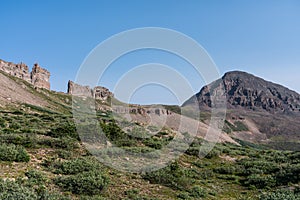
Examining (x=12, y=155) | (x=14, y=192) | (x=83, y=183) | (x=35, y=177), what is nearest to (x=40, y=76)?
(x=12, y=155)

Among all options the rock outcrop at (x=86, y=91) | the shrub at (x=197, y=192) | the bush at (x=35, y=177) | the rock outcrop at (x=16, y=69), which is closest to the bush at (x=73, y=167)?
the bush at (x=35, y=177)

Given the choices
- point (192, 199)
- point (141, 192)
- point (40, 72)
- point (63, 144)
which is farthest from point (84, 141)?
point (40, 72)

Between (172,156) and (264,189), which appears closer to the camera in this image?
(264,189)

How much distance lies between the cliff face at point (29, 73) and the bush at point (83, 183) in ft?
339

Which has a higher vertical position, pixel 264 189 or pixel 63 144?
pixel 63 144

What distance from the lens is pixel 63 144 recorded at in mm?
17422

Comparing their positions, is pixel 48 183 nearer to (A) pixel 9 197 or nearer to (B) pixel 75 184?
(B) pixel 75 184

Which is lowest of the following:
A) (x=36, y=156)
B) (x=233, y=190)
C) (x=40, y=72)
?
(x=233, y=190)

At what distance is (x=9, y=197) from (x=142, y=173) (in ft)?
24.1

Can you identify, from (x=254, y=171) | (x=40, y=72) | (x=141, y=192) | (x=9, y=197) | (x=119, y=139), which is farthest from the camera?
(x=40, y=72)

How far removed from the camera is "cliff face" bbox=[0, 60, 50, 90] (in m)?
111

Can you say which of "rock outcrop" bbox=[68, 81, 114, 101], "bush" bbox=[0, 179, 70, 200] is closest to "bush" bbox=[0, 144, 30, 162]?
"bush" bbox=[0, 179, 70, 200]

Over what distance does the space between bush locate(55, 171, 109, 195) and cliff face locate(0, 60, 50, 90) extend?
103418 mm

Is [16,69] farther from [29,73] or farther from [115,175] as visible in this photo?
[115,175]
